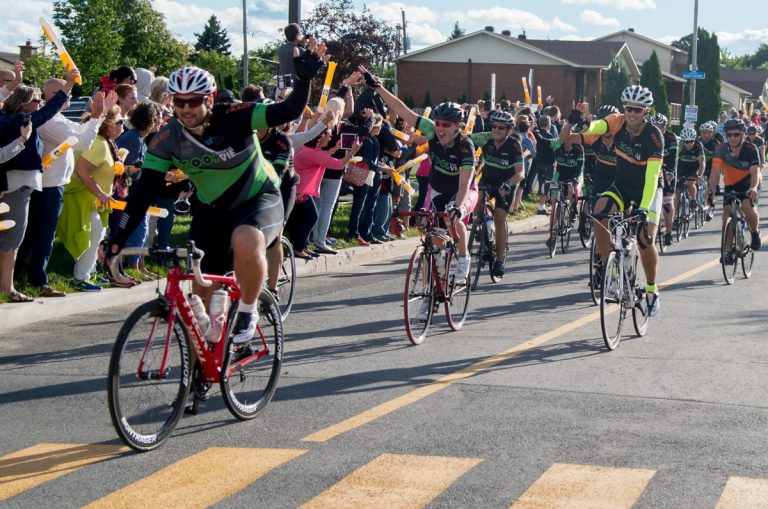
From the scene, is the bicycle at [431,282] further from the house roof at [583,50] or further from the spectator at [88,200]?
the house roof at [583,50]

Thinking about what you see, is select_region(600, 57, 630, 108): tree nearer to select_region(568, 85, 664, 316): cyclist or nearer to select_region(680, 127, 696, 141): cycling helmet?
select_region(680, 127, 696, 141): cycling helmet

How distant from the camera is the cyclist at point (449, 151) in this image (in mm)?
11219

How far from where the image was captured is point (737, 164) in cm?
1614

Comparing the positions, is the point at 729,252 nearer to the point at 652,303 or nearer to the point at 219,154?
the point at 652,303

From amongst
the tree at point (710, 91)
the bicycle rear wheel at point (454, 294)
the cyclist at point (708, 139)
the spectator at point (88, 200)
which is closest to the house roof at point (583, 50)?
the tree at point (710, 91)

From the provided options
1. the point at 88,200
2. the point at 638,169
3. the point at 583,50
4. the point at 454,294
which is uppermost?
the point at 583,50

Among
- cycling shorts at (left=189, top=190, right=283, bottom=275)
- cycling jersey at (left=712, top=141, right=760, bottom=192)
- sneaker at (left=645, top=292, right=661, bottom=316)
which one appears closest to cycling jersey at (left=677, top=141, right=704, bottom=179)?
cycling jersey at (left=712, top=141, right=760, bottom=192)

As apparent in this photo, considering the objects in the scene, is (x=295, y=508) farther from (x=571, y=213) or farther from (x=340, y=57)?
(x=340, y=57)

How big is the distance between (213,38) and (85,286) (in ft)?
490

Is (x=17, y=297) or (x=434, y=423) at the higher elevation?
(x=17, y=297)

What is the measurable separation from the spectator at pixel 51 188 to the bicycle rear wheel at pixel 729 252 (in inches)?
288

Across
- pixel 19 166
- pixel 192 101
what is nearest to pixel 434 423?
pixel 192 101

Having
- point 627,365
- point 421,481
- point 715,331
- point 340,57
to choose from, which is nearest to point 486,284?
point 715,331

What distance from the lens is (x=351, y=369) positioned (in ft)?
29.5
